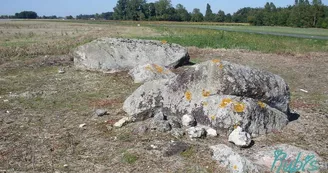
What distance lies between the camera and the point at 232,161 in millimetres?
5789

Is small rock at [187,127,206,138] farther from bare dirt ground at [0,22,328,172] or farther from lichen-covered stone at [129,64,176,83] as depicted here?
lichen-covered stone at [129,64,176,83]

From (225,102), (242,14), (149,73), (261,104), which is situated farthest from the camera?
(242,14)

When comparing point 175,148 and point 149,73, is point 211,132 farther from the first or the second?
point 149,73

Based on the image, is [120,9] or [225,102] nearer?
[225,102]

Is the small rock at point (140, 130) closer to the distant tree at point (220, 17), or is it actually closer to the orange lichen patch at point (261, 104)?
the orange lichen patch at point (261, 104)

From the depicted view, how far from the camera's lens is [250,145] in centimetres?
672

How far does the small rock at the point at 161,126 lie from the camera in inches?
292

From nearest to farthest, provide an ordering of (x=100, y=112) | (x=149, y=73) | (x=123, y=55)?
(x=100, y=112) < (x=149, y=73) < (x=123, y=55)

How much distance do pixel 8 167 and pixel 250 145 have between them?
4.59m

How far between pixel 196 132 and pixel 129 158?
162 cm

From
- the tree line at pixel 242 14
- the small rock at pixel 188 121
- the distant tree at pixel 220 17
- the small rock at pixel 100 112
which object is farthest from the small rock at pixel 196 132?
the distant tree at pixel 220 17

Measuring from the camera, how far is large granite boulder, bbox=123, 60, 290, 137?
23.9 ft

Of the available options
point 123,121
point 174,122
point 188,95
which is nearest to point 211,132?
point 174,122

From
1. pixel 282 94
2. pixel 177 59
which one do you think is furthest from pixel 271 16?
pixel 282 94
